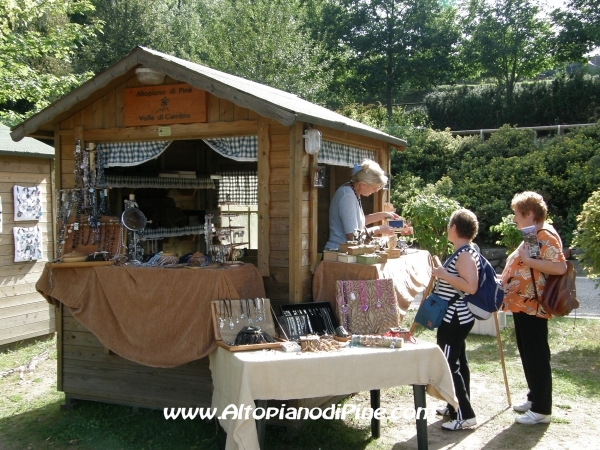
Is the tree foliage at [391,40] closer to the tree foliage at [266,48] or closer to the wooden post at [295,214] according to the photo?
the tree foliage at [266,48]

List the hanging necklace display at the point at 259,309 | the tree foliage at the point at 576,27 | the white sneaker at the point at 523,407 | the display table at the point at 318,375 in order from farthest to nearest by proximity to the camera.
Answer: the tree foliage at the point at 576,27
the white sneaker at the point at 523,407
the hanging necklace display at the point at 259,309
the display table at the point at 318,375

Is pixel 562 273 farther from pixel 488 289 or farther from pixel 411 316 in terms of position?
pixel 411 316

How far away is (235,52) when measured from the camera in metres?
20.4

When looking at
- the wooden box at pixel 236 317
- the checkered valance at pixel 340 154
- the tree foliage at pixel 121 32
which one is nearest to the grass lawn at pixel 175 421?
the wooden box at pixel 236 317

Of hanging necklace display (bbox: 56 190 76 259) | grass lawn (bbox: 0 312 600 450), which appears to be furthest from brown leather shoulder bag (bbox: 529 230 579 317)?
hanging necklace display (bbox: 56 190 76 259)

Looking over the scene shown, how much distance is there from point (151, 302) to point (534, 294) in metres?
3.24

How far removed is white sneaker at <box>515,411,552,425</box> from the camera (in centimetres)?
515

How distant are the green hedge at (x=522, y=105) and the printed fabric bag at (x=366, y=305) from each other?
19940 mm

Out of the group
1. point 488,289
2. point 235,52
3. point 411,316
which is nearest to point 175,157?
point 411,316

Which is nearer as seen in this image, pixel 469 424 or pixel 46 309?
pixel 469 424

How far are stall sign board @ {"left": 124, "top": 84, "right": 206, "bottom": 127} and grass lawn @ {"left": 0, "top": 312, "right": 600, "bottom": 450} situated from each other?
2.77 metres

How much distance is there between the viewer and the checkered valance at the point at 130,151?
5.80 meters

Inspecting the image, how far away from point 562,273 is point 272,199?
2.47m

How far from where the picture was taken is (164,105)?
5.55m
